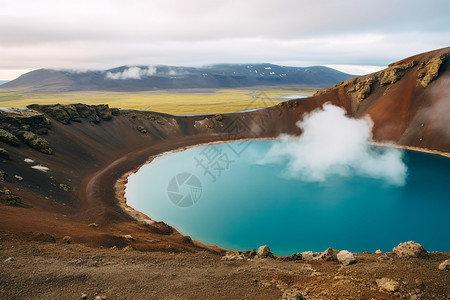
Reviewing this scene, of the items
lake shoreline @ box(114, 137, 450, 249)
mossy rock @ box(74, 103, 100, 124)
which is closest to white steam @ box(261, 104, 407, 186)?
lake shoreline @ box(114, 137, 450, 249)

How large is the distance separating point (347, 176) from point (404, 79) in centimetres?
4250

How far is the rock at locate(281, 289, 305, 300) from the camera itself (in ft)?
33.7

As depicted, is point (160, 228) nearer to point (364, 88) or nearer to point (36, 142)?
point (36, 142)

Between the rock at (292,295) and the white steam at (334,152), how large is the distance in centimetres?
3097

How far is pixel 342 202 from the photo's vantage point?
32406 mm

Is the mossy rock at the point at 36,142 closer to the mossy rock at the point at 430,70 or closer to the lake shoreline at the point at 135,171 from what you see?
the lake shoreline at the point at 135,171

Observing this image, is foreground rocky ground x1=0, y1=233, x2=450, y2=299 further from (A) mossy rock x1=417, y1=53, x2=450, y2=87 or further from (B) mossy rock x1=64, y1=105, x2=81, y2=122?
(A) mossy rock x1=417, y1=53, x2=450, y2=87

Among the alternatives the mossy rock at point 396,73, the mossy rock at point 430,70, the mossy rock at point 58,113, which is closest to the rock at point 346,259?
the mossy rock at point 58,113

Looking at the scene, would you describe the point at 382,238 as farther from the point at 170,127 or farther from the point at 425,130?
the point at 170,127

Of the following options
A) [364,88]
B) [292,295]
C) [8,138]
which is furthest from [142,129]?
[364,88]

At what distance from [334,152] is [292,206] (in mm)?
27409

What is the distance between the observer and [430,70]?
61969 millimetres

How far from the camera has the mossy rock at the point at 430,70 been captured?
6103 cm

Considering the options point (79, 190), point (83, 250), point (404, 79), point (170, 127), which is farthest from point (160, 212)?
point (404, 79)
